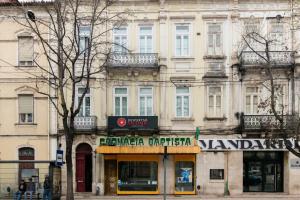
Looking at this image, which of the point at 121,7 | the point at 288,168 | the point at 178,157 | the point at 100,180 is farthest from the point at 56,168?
the point at 288,168

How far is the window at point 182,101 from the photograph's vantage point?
3344cm

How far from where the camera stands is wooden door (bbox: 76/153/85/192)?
33500 millimetres

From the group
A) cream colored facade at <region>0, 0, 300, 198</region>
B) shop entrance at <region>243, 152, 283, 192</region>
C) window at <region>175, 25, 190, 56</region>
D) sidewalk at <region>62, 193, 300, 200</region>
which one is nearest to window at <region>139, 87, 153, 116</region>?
cream colored facade at <region>0, 0, 300, 198</region>

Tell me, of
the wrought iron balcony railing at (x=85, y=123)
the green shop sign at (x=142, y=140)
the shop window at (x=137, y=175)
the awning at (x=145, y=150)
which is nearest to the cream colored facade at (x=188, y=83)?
the wrought iron balcony railing at (x=85, y=123)

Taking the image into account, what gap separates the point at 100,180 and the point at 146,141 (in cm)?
366

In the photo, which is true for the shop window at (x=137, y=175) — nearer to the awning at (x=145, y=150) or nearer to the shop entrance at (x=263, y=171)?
the awning at (x=145, y=150)

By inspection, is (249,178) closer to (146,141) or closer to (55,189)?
(146,141)

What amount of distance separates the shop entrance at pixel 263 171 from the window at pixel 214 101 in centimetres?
319

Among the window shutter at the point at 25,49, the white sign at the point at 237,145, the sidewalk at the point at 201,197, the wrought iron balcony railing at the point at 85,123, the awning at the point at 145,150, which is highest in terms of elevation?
the window shutter at the point at 25,49

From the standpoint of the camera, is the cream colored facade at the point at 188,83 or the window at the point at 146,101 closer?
the cream colored facade at the point at 188,83

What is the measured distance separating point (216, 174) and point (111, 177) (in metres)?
6.44

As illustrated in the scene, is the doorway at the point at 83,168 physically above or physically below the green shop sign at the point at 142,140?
below

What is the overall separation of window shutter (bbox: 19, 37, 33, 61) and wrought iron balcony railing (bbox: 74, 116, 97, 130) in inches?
196

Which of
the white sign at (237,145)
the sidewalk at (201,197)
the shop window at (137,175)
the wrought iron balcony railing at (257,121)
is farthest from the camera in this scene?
the shop window at (137,175)
